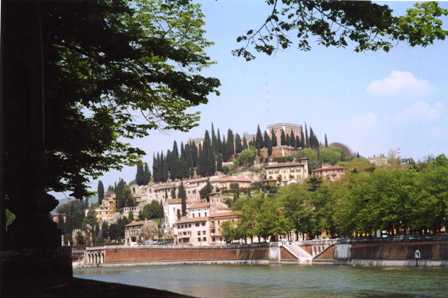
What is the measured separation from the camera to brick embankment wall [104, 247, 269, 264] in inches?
2025

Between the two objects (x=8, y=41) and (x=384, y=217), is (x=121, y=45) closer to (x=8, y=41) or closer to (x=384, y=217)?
(x=8, y=41)

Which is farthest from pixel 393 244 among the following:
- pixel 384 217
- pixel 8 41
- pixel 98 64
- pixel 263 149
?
pixel 263 149

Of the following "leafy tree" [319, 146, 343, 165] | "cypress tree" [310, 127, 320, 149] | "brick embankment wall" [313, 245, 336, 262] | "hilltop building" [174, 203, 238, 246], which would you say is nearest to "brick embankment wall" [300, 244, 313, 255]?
"brick embankment wall" [313, 245, 336, 262]

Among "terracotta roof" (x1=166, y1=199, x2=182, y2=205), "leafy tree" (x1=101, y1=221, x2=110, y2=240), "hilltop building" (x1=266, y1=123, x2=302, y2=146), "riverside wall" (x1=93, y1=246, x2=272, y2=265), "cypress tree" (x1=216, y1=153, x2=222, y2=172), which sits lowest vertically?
"riverside wall" (x1=93, y1=246, x2=272, y2=265)

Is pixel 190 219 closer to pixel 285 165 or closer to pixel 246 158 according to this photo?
pixel 285 165

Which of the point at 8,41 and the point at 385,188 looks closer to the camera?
the point at 8,41

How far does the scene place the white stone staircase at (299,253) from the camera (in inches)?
1713

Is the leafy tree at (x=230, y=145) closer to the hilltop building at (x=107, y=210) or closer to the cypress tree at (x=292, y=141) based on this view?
the cypress tree at (x=292, y=141)

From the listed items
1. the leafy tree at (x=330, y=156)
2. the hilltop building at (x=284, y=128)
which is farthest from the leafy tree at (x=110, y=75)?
the hilltop building at (x=284, y=128)

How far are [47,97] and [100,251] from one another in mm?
60653

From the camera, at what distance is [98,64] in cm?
913

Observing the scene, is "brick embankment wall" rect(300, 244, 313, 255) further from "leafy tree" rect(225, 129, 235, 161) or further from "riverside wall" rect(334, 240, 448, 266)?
"leafy tree" rect(225, 129, 235, 161)

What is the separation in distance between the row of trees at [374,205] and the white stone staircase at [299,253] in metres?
1.49

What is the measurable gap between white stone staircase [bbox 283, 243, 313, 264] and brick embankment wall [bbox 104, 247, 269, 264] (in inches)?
127
